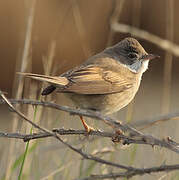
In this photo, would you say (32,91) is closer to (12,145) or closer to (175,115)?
(12,145)

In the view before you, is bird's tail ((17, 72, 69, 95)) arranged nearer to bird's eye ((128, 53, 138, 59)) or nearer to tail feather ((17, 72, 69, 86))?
tail feather ((17, 72, 69, 86))

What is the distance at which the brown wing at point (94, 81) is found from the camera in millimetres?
3967

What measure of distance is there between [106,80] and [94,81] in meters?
0.21

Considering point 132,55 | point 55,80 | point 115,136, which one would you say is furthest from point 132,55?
point 115,136

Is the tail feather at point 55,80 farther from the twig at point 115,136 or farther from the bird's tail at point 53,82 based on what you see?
the twig at point 115,136

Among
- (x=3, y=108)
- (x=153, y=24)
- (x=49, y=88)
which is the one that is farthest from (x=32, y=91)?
(x=153, y=24)

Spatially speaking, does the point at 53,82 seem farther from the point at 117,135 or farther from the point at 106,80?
the point at 117,135

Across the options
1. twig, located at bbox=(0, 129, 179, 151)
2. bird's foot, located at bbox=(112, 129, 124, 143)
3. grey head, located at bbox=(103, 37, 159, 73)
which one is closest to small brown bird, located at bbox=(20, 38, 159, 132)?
grey head, located at bbox=(103, 37, 159, 73)

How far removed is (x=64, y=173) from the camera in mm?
3607

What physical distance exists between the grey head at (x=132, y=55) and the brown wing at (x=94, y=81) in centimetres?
38

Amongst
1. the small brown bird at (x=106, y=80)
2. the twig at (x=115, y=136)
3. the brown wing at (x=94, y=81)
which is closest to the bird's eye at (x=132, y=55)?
the small brown bird at (x=106, y=80)

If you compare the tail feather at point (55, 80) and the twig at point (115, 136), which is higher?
the tail feather at point (55, 80)

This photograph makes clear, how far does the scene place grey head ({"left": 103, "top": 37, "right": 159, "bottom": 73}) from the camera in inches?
196

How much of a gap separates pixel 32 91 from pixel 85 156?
1.53m
